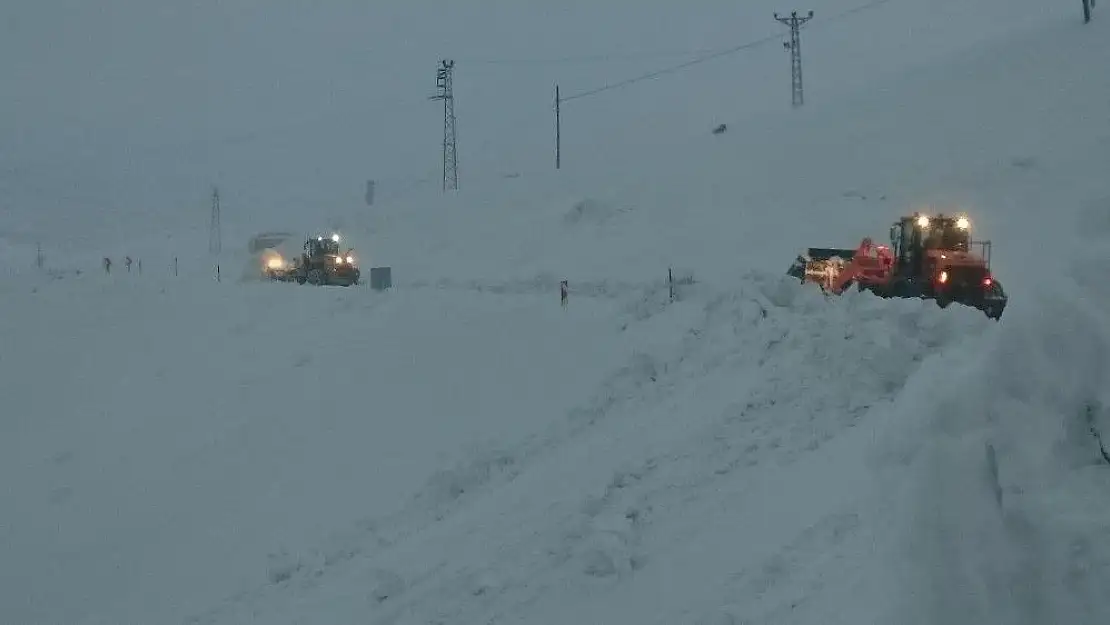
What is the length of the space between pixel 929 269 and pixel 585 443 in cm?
925

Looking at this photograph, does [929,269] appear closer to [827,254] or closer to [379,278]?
[827,254]

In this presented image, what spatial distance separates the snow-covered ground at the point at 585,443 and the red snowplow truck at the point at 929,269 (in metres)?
2.16

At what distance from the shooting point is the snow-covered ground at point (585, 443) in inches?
142

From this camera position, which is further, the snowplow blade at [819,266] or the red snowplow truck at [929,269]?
the snowplow blade at [819,266]

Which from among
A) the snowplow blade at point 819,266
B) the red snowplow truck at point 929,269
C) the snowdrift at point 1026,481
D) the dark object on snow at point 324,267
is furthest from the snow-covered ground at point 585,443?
the dark object on snow at point 324,267

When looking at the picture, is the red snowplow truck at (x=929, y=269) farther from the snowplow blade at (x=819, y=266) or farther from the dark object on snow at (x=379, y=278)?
the dark object on snow at (x=379, y=278)

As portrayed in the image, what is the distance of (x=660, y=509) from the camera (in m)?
8.88

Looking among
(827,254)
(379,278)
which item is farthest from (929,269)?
(379,278)

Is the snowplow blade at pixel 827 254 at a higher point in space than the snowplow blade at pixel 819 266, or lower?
higher

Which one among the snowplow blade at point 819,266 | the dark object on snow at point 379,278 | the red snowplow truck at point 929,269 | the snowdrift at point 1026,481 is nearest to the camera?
the snowdrift at point 1026,481

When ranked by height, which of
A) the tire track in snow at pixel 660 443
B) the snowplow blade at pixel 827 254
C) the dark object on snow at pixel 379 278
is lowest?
the tire track in snow at pixel 660 443

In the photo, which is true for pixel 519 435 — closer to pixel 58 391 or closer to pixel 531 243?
pixel 58 391

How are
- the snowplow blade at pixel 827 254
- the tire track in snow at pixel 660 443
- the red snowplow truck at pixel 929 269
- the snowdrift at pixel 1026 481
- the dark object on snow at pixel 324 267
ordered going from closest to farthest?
the snowdrift at pixel 1026 481 < the tire track in snow at pixel 660 443 < the red snowplow truck at pixel 929 269 < the snowplow blade at pixel 827 254 < the dark object on snow at pixel 324 267

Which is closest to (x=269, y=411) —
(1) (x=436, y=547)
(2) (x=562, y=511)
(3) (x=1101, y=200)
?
(1) (x=436, y=547)
